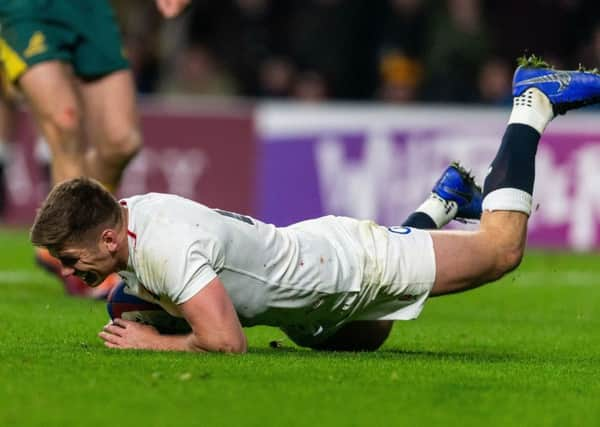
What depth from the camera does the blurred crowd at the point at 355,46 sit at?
17.8 metres

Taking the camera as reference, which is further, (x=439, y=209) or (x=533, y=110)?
(x=439, y=209)

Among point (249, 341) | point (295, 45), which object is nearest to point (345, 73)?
point (295, 45)

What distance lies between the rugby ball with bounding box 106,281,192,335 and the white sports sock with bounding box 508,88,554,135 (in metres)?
1.86

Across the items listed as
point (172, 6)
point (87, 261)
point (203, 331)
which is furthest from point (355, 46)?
point (203, 331)

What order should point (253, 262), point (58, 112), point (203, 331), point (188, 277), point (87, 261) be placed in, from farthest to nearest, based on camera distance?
1. point (58, 112)
2. point (253, 262)
3. point (87, 261)
4. point (203, 331)
5. point (188, 277)

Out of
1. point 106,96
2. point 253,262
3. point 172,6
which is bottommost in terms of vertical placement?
point 253,262

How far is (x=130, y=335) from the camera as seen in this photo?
21.5 feet

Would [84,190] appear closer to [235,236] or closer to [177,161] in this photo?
[235,236]

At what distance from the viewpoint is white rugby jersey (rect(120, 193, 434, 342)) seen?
6.16 m

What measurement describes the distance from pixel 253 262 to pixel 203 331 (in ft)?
1.34

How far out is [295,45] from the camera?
1886cm

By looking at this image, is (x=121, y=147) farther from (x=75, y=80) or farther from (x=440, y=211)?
(x=440, y=211)

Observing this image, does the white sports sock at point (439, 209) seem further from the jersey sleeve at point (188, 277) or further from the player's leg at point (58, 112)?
the player's leg at point (58, 112)

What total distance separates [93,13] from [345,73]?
29.6 feet
